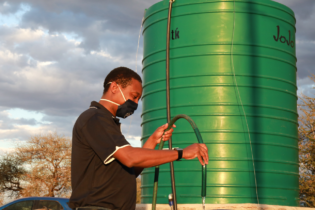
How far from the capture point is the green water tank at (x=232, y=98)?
698 centimetres

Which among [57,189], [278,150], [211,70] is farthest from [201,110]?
[57,189]

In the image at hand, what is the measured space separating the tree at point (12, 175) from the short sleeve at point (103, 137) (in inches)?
1029

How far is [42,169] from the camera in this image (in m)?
26.4

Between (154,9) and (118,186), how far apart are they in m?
6.58

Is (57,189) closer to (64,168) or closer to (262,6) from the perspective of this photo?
(64,168)

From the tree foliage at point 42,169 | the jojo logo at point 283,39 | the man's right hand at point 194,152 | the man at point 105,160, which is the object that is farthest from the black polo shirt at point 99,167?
the tree foliage at point 42,169

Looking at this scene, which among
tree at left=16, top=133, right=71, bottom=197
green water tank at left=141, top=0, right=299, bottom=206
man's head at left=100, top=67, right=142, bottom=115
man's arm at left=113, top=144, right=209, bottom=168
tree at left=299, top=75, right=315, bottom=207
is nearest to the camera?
man's arm at left=113, top=144, right=209, bottom=168

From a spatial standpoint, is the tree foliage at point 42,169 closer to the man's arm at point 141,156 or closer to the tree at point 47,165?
the tree at point 47,165

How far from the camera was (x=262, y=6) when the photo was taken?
25.0 ft

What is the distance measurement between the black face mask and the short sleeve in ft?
1.03

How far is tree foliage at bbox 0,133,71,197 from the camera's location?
25.9 m

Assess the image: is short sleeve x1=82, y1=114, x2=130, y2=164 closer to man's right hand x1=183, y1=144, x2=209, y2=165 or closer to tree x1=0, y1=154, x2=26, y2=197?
man's right hand x1=183, y1=144, x2=209, y2=165

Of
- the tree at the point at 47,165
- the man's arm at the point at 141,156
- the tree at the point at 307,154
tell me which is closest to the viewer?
the man's arm at the point at 141,156

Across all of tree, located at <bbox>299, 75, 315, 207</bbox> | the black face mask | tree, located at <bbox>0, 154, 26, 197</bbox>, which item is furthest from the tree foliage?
the black face mask
